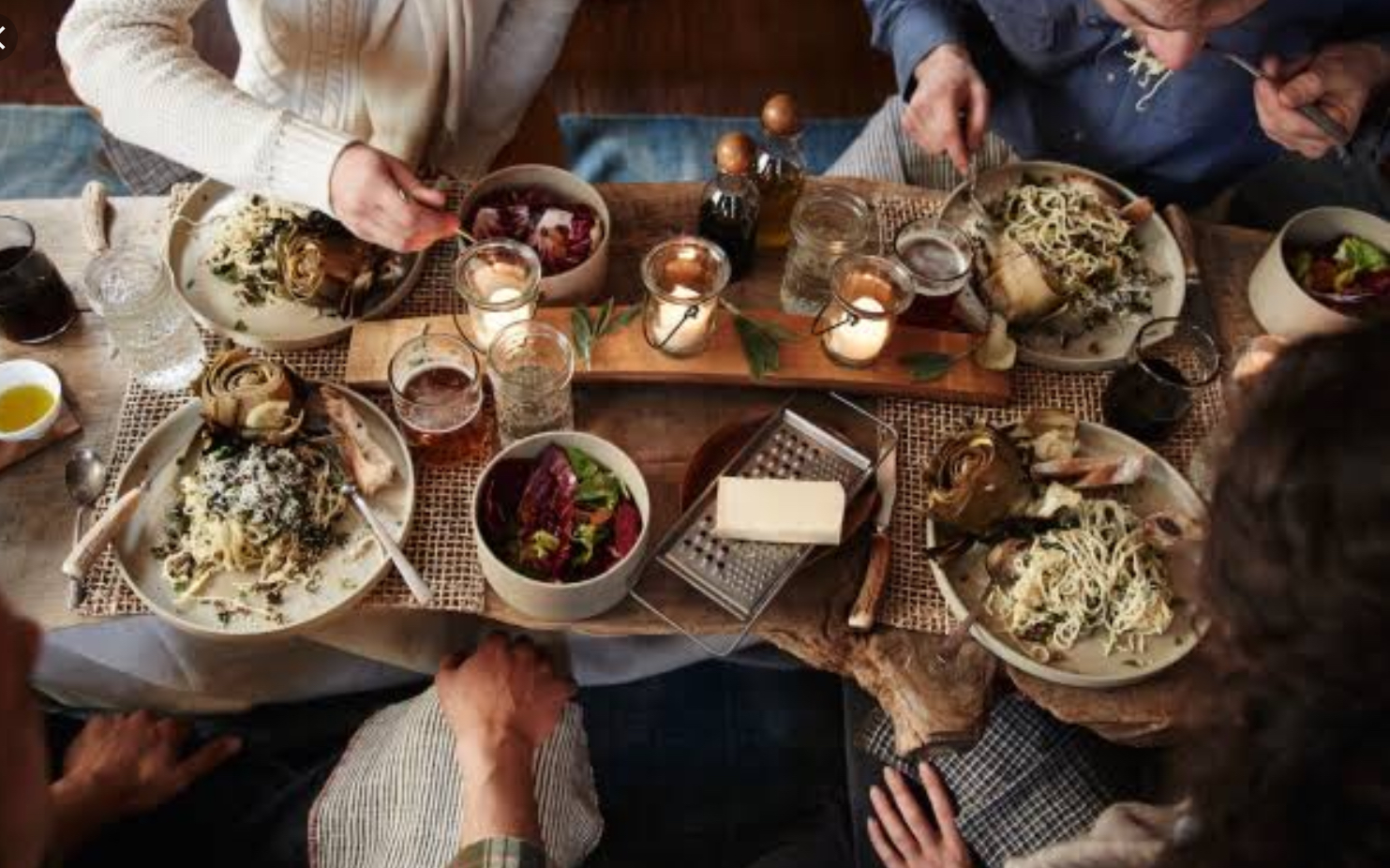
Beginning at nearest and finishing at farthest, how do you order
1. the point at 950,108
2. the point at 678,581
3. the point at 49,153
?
the point at 678,581 < the point at 950,108 < the point at 49,153

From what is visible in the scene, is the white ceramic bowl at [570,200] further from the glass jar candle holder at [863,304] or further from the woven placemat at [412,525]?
the glass jar candle holder at [863,304]

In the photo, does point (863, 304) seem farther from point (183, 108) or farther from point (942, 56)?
point (183, 108)

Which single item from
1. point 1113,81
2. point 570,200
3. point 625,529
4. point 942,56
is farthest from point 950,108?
point 625,529

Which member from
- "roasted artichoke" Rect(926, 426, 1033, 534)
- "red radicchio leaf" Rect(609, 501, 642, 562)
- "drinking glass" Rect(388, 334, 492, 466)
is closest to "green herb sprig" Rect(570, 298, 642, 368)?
"drinking glass" Rect(388, 334, 492, 466)

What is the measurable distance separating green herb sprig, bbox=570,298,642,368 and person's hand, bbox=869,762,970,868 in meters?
0.98

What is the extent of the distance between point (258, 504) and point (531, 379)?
451 mm

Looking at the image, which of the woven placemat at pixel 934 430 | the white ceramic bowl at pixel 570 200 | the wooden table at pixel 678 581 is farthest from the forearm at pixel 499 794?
the white ceramic bowl at pixel 570 200

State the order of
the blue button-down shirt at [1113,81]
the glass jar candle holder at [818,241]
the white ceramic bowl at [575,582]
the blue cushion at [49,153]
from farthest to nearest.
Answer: the blue cushion at [49,153] < the blue button-down shirt at [1113,81] < the glass jar candle holder at [818,241] < the white ceramic bowl at [575,582]

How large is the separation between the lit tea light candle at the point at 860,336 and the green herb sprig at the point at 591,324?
35 cm

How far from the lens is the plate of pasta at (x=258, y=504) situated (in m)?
1.49

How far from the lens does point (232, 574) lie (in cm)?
151

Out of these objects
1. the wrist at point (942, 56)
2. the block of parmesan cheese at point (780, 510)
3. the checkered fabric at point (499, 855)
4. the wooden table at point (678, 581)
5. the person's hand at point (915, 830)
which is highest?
the wrist at point (942, 56)

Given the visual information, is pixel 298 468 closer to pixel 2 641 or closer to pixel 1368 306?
pixel 2 641

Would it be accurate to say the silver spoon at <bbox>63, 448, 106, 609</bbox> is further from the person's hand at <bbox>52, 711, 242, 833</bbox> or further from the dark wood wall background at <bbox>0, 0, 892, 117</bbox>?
the dark wood wall background at <bbox>0, 0, 892, 117</bbox>
